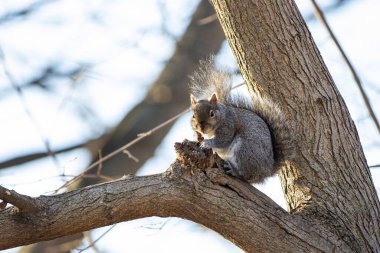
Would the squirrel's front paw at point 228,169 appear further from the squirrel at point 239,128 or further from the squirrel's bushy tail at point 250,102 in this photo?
the squirrel's bushy tail at point 250,102

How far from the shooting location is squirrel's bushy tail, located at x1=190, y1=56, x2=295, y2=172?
376 cm

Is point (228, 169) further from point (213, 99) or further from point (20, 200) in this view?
point (20, 200)

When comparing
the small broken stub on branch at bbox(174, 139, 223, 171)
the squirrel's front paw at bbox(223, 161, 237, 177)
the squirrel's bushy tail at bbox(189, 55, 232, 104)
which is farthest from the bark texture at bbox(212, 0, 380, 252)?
the small broken stub on branch at bbox(174, 139, 223, 171)

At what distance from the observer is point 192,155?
319 cm

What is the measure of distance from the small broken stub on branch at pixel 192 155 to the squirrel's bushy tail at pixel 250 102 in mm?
640

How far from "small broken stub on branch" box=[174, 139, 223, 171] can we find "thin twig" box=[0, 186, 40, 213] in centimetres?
66

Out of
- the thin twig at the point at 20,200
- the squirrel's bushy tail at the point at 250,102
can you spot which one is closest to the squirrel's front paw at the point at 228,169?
the squirrel's bushy tail at the point at 250,102

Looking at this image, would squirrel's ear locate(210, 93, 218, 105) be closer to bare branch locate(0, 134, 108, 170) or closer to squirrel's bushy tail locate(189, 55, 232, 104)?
squirrel's bushy tail locate(189, 55, 232, 104)

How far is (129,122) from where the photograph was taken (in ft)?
18.7

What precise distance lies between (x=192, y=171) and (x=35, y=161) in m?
2.55

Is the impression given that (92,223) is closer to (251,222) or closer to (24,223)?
(24,223)

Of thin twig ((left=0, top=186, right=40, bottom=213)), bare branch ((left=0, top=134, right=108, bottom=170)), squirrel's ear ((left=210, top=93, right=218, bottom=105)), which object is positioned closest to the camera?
thin twig ((left=0, top=186, right=40, bottom=213))

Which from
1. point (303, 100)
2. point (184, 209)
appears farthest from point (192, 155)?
point (303, 100)

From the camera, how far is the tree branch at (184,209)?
308 centimetres
